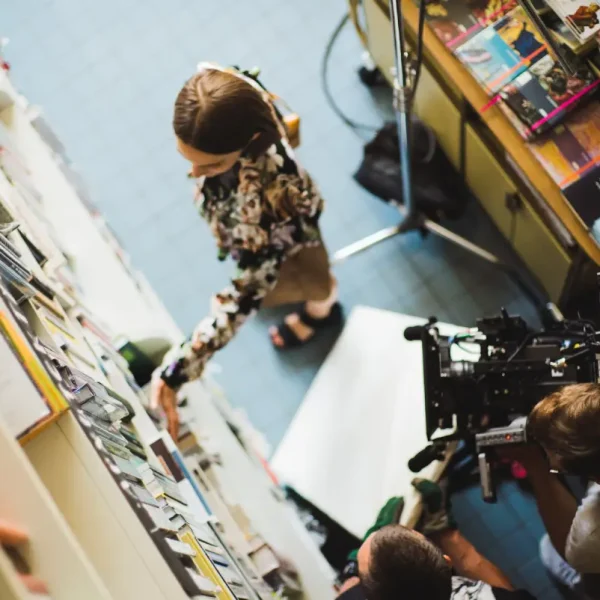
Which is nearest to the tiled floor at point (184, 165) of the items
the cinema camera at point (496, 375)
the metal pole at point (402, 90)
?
the metal pole at point (402, 90)

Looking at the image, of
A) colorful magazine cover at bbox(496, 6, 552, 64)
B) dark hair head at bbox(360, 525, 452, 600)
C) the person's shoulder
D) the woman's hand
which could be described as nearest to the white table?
the person's shoulder

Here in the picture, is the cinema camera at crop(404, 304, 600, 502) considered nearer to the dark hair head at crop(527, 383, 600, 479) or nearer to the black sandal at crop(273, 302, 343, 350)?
the dark hair head at crop(527, 383, 600, 479)

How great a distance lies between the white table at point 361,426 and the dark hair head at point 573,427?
61cm

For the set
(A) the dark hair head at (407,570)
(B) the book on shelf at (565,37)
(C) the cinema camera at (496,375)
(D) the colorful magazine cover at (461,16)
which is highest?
(D) the colorful magazine cover at (461,16)

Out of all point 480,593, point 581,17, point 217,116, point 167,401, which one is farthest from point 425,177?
point 480,593

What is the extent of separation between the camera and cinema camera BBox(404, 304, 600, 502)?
60.2 inches

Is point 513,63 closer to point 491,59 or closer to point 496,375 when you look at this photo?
point 491,59

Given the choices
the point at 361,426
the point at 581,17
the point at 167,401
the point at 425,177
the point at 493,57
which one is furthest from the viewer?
the point at 425,177

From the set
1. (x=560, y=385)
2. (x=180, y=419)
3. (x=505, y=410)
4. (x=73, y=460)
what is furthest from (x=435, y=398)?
(x=73, y=460)

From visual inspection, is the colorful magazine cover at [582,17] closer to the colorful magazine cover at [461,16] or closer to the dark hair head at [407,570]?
the colorful magazine cover at [461,16]

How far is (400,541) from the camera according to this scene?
57.2 inches

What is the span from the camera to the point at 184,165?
283cm

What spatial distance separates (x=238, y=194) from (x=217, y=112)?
24cm

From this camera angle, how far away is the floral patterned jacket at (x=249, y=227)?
1698 mm
